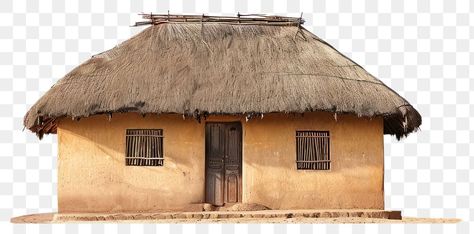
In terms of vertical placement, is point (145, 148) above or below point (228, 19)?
below

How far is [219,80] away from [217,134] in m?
1.32

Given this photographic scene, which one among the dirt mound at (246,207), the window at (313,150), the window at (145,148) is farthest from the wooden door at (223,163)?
the window at (313,150)

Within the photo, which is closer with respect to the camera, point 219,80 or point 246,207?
point 246,207

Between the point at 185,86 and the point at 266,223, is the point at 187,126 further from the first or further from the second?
the point at 266,223

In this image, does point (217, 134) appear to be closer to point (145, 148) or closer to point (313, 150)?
point (145, 148)

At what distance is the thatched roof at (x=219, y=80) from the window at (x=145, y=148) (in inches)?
41.0

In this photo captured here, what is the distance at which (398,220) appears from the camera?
25.6 m

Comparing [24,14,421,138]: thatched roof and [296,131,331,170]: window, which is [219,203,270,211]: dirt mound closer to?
[296,131,331,170]: window

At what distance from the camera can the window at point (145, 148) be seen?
2612cm

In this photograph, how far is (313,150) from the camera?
86.2ft

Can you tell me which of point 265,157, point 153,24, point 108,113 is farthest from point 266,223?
point 153,24

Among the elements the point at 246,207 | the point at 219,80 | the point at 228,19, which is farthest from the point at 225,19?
the point at 246,207

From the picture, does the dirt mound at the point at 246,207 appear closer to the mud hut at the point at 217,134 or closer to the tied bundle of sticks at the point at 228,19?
the mud hut at the point at 217,134

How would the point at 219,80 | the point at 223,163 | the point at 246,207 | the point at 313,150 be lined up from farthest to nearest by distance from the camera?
the point at 223,163
the point at 313,150
the point at 219,80
the point at 246,207
